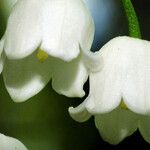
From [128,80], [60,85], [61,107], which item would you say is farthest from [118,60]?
[61,107]

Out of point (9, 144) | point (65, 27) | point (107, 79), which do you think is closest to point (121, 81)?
point (107, 79)

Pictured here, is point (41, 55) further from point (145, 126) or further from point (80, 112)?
point (145, 126)

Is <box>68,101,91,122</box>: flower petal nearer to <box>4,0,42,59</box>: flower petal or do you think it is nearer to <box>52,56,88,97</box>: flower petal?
<box>52,56,88,97</box>: flower petal

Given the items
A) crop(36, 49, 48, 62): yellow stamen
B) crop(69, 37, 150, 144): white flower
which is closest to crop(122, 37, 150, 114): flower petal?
Result: crop(69, 37, 150, 144): white flower

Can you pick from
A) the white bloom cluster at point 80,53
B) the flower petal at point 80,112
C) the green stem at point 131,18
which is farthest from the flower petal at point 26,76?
the green stem at point 131,18

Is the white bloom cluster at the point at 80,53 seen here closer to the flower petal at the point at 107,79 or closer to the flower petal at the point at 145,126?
the flower petal at the point at 107,79
